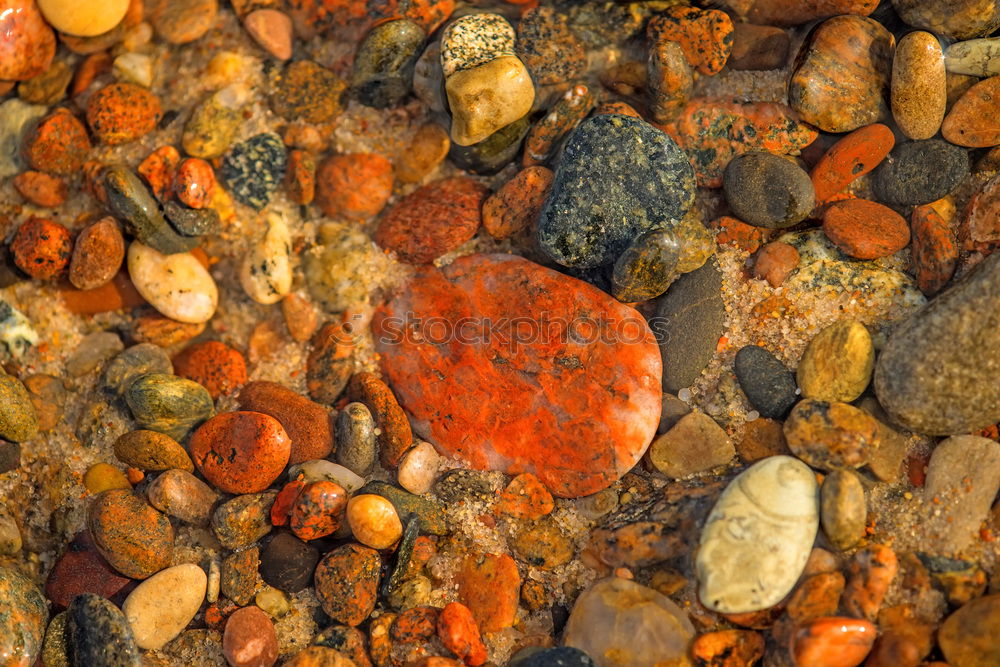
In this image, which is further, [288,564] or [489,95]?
[489,95]

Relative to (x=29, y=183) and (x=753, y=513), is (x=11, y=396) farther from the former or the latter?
(x=753, y=513)

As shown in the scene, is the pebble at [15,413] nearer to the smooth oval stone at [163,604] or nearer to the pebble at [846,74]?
the smooth oval stone at [163,604]

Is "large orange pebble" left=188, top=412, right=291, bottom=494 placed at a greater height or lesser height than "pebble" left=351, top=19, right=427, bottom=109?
lesser

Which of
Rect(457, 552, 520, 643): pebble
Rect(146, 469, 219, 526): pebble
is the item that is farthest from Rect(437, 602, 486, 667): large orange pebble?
Rect(146, 469, 219, 526): pebble

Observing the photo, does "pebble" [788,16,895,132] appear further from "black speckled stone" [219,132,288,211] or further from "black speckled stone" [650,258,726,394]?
"black speckled stone" [219,132,288,211]

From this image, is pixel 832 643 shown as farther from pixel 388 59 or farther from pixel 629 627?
pixel 388 59

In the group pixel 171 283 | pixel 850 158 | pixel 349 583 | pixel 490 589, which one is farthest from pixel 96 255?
pixel 850 158

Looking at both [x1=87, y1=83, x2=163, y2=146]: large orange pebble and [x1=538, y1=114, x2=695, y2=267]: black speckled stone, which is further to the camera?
[x1=87, y1=83, x2=163, y2=146]: large orange pebble
